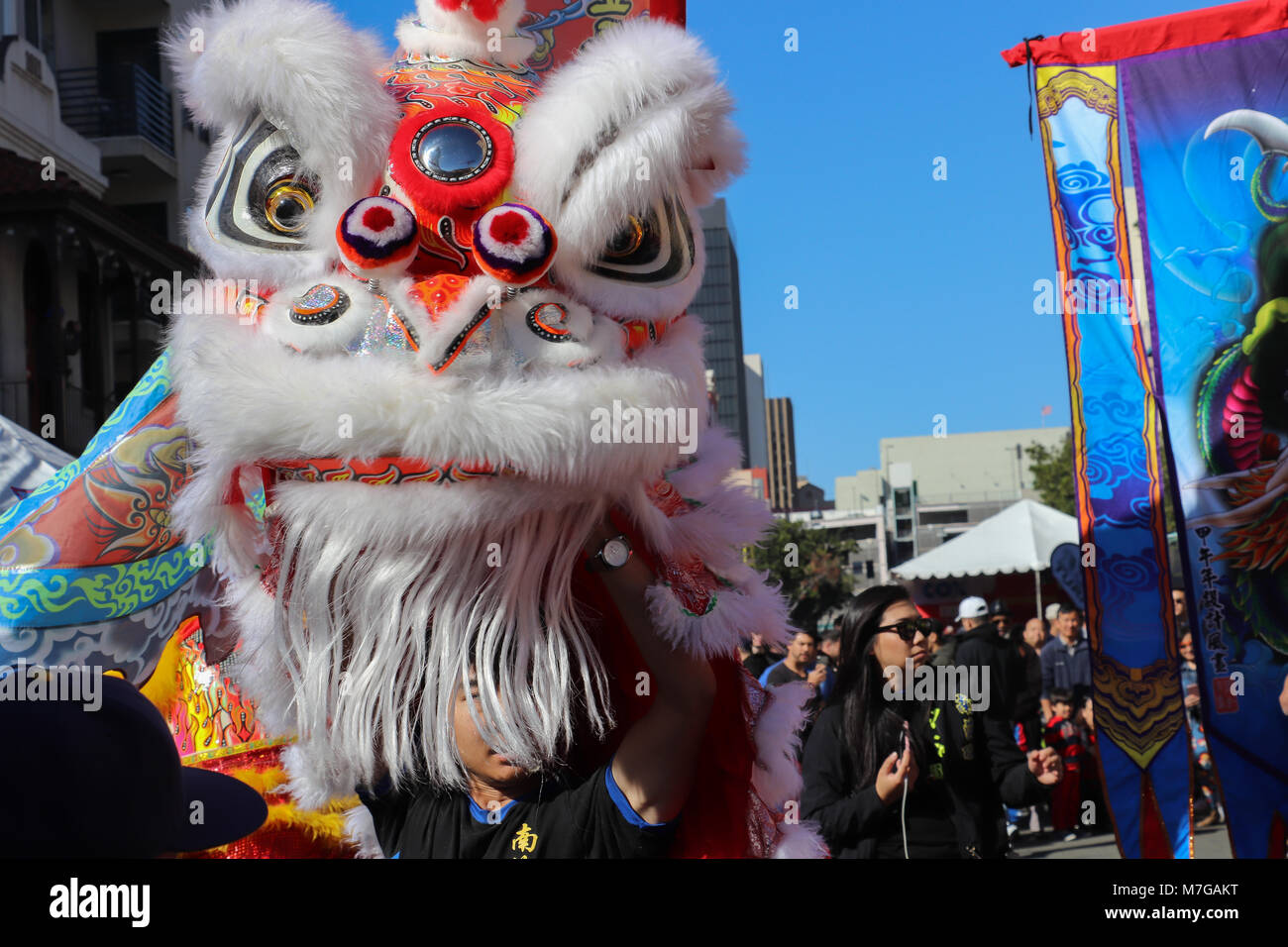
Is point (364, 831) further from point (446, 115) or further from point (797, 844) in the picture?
point (446, 115)

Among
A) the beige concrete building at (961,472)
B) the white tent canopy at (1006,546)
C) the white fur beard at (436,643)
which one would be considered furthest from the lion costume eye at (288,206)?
the beige concrete building at (961,472)

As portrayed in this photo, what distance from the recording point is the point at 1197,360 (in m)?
4.49

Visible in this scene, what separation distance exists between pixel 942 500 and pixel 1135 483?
60056mm

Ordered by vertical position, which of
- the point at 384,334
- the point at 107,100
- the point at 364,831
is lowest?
the point at 364,831

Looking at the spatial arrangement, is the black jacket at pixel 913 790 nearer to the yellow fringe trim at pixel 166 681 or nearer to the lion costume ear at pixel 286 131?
the yellow fringe trim at pixel 166 681

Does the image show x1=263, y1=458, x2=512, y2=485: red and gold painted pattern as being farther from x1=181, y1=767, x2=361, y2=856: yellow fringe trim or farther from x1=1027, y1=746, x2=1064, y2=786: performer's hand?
x1=1027, y1=746, x2=1064, y2=786: performer's hand

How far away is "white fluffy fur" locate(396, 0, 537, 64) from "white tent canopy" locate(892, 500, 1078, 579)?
921cm

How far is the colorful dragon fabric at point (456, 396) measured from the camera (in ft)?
5.51

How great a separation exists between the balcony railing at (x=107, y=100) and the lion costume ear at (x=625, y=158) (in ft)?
45.3

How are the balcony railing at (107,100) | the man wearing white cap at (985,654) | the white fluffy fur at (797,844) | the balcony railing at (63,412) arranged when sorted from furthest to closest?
the balcony railing at (107,100)
the balcony railing at (63,412)
the man wearing white cap at (985,654)
the white fluffy fur at (797,844)

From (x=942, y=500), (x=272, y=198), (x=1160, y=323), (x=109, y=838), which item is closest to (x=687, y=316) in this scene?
(x=272, y=198)

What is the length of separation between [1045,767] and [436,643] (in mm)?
2623

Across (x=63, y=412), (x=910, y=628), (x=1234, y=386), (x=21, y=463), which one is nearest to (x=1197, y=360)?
(x=1234, y=386)
